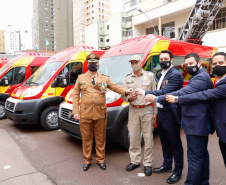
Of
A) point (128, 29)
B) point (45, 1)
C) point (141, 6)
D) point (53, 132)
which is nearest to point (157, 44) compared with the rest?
point (53, 132)

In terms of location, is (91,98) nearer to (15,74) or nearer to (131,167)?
(131,167)

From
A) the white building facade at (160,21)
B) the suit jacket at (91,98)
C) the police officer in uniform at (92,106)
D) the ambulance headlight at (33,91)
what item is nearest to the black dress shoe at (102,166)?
the police officer in uniform at (92,106)

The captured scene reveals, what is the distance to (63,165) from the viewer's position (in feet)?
13.1

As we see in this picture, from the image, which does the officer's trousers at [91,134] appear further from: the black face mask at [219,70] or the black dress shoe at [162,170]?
the black face mask at [219,70]

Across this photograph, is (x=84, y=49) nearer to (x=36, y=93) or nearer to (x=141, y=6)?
(x=36, y=93)

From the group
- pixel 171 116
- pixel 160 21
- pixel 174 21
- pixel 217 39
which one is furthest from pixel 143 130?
pixel 174 21

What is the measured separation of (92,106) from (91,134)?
1.77 feet

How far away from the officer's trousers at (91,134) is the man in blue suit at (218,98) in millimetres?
1721

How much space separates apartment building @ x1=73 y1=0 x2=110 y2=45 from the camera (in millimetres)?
75875

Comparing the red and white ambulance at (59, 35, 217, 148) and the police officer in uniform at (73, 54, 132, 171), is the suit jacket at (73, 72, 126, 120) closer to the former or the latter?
the police officer in uniform at (73, 54, 132, 171)

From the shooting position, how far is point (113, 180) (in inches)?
133

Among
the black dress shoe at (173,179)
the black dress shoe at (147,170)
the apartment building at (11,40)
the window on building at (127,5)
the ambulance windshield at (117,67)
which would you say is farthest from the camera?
the apartment building at (11,40)

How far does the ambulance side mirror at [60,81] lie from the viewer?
20.1 feet

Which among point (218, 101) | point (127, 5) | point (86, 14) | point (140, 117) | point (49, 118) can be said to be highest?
point (86, 14)
